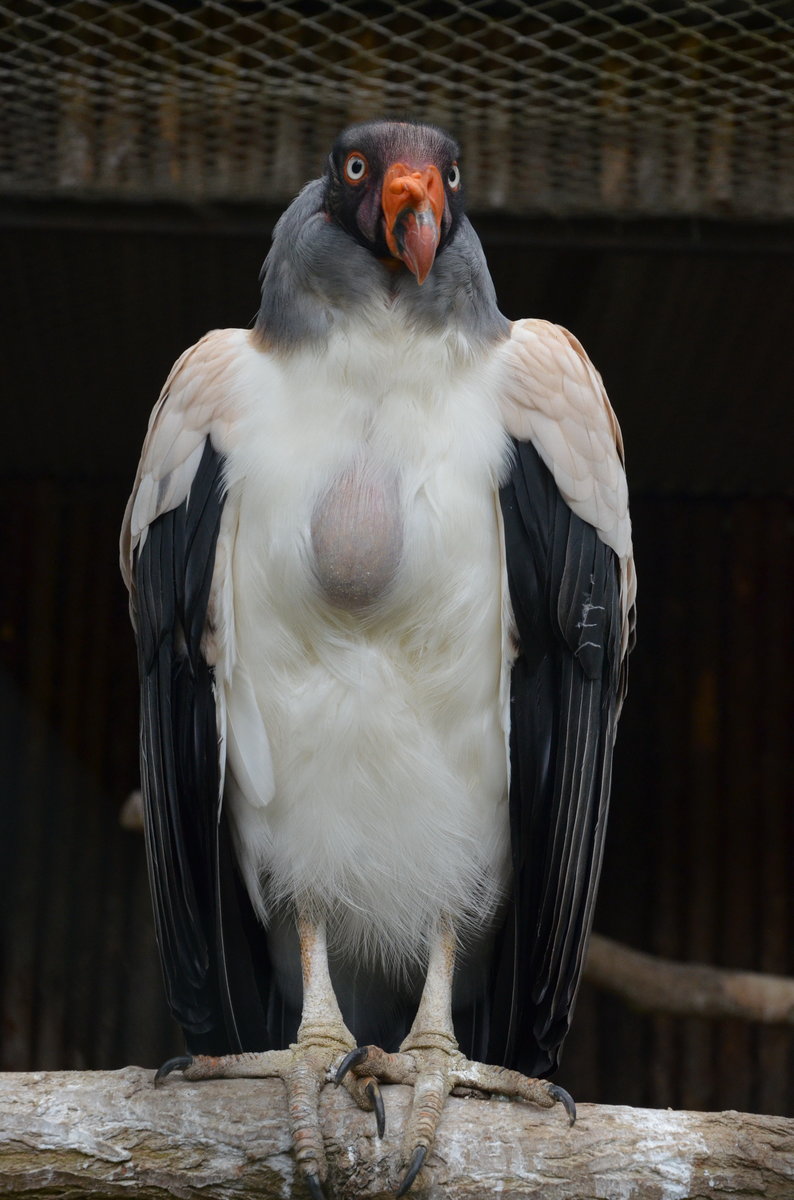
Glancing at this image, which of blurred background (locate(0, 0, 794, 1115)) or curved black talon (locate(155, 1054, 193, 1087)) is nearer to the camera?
curved black talon (locate(155, 1054, 193, 1087))

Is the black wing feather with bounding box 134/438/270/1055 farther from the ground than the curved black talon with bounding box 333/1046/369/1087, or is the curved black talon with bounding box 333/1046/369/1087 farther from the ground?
the black wing feather with bounding box 134/438/270/1055

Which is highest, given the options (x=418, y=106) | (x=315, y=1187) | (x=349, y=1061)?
(x=418, y=106)

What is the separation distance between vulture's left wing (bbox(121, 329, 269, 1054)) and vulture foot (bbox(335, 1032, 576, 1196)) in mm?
468

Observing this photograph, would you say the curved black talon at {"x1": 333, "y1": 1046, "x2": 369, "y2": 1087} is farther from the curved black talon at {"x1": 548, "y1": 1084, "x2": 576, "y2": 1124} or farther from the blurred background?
the blurred background

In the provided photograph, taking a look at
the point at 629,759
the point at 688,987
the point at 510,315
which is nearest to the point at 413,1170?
the point at 688,987

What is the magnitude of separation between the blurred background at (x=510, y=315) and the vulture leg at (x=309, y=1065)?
2.43 meters

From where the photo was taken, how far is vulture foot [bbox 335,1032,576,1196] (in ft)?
8.51

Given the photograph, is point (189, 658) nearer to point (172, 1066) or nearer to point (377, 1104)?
point (172, 1066)

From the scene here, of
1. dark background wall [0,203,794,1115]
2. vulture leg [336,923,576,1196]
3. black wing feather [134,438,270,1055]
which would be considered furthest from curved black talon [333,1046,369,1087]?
dark background wall [0,203,794,1115]

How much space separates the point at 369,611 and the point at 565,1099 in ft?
3.27

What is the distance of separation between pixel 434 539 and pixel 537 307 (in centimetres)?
289

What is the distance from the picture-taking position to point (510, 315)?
5719 millimetres

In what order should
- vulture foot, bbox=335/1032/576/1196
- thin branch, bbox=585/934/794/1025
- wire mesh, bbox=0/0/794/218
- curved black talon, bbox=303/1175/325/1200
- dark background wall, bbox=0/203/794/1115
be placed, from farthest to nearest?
1. dark background wall, bbox=0/203/794/1115
2. thin branch, bbox=585/934/794/1025
3. wire mesh, bbox=0/0/794/218
4. vulture foot, bbox=335/1032/576/1196
5. curved black talon, bbox=303/1175/325/1200

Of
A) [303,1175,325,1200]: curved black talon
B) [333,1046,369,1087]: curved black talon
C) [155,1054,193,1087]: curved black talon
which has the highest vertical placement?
[333,1046,369,1087]: curved black talon
